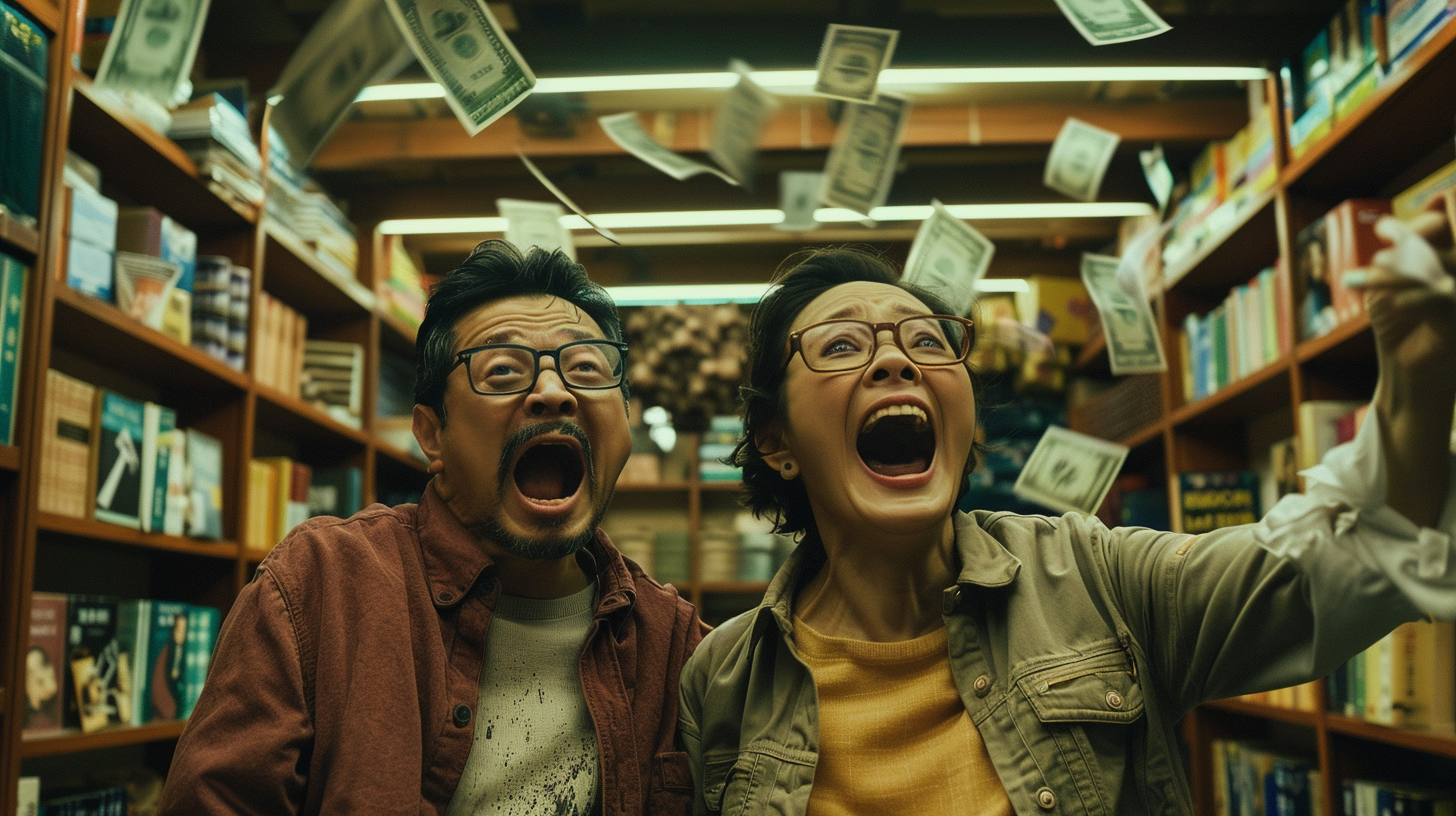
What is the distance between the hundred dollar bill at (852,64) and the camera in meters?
2.41

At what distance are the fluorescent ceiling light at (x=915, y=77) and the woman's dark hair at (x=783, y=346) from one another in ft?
5.72

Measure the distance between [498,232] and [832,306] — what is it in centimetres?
345

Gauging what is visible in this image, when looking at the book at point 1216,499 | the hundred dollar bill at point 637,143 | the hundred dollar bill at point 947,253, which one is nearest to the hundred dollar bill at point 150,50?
the hundred dollar bill at point 637,143

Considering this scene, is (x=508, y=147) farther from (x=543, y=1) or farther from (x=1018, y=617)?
(x=1018, y=617)

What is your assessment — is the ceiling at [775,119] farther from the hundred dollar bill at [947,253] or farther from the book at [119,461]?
the book at [119,461]

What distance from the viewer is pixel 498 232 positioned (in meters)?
4.79

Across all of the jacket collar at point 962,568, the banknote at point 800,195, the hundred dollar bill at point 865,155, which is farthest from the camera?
the banknote at point 800,195

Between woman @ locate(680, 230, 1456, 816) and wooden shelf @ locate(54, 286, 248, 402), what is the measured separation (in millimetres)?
1637

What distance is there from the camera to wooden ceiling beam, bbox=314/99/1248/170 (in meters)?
3.88

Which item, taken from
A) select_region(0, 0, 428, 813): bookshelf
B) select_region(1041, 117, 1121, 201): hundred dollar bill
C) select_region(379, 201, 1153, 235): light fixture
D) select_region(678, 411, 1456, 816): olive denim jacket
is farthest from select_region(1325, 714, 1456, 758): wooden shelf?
select_region(0, 0, 428, 813): bookshelf

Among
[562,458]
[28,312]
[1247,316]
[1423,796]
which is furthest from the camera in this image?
[1247,316]

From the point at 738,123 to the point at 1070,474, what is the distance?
143 centimetres

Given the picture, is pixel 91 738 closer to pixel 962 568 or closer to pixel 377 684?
pixel 377 684

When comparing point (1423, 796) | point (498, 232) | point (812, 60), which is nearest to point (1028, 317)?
point (812, 60)
